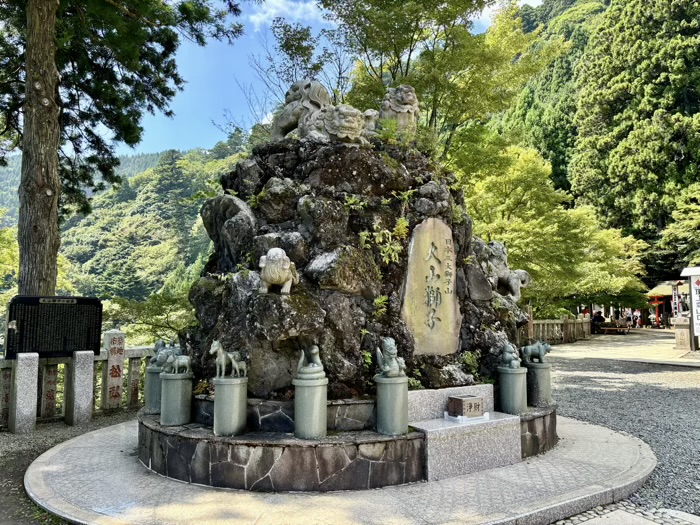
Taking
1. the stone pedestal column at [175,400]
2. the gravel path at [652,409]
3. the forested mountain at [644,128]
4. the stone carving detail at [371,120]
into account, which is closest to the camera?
the gravel path at [652,409]

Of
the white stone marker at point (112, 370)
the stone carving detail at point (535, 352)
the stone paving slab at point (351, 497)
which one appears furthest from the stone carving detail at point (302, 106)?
the white stone marker at point (112, 370)

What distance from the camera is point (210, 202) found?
5.96 metres

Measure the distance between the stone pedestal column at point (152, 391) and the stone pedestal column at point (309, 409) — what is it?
2.12 m

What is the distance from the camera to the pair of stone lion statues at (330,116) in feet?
18.8

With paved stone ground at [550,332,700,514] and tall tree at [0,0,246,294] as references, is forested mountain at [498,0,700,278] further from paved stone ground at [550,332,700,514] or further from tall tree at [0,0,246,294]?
tall tree at [0,0,246,294]

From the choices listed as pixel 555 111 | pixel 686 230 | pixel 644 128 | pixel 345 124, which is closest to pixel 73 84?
pixel 345 124

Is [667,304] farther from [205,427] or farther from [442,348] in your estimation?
[205,427]

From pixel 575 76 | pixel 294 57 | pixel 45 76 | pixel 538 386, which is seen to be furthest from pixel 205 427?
pixel 575 76

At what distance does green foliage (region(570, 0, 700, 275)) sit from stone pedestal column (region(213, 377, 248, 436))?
30585mm

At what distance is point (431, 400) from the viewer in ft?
16.3

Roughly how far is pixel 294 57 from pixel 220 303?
10097mm

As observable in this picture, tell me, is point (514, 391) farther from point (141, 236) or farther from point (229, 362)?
→ point (141, 236)

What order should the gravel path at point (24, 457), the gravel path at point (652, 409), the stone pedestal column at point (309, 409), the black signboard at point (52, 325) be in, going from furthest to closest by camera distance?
the black signboard at point (52, 325)
the gravel path at point (652, 409)
the stone pedestal column at point (309, 409)
the gravel path at point (24, 457)

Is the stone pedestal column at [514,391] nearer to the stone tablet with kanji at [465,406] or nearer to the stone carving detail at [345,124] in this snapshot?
the stone tablet with kanji at [465,406]
